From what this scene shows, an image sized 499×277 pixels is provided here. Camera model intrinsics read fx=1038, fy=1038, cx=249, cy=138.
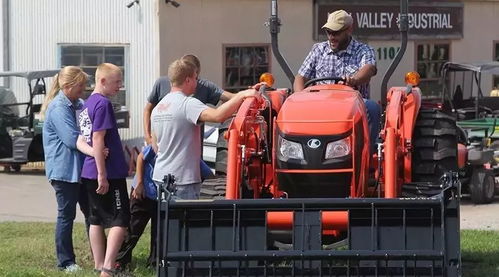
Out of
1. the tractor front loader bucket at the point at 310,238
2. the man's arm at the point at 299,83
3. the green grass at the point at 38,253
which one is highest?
the man's arm at the point at 299,83

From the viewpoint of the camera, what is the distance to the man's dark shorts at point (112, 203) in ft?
25.5

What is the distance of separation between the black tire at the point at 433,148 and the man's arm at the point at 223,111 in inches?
57.7

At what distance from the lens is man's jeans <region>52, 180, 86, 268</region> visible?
26.8 feet

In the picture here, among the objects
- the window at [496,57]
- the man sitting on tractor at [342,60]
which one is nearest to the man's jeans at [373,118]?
the man sitting on tractor at [342,60]

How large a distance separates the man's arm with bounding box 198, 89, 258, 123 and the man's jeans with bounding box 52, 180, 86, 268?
1563 mm

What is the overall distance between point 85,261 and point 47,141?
115 cm

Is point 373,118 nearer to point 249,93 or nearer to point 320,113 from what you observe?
point 320,113

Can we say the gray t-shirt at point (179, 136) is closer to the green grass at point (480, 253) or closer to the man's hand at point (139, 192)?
the man's hand at point (139, 192)

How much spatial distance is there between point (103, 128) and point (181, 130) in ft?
2.34

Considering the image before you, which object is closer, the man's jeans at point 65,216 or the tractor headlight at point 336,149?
the tractor headlight at point 336,149

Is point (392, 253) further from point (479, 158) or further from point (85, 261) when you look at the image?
point (479, 158)

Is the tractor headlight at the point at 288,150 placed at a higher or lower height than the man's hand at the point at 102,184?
higher

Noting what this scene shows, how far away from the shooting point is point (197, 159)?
744 centimetres

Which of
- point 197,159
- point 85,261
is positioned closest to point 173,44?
point 85,261
